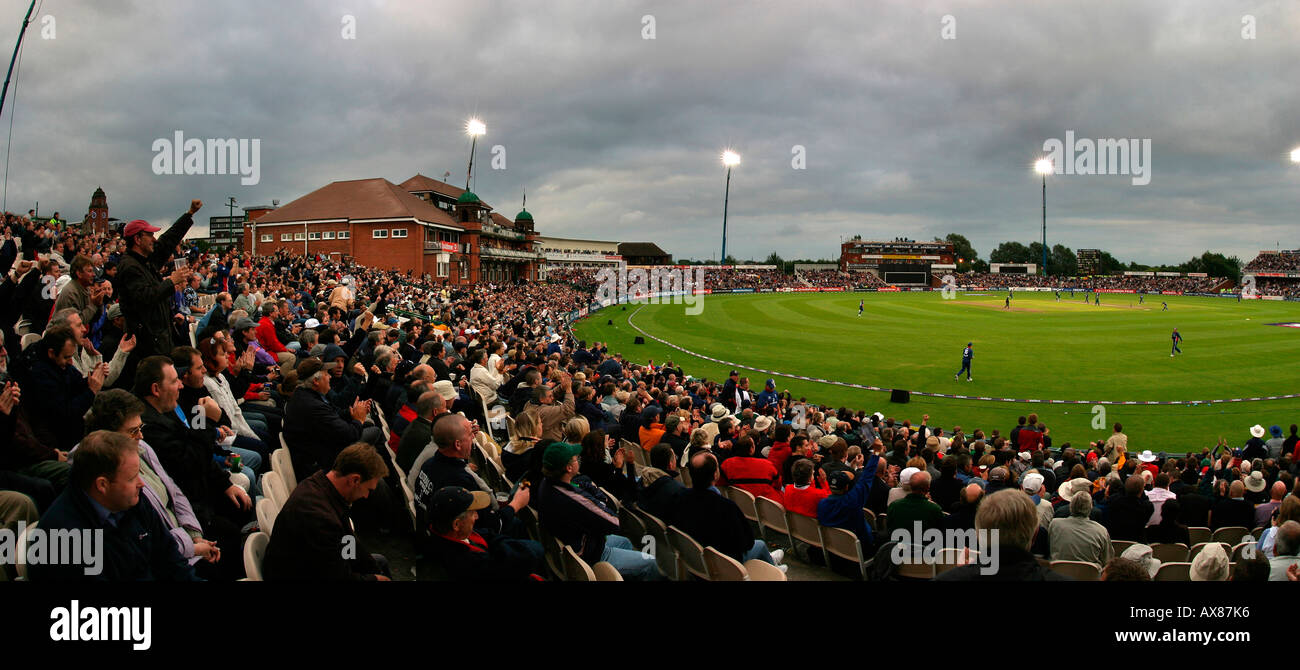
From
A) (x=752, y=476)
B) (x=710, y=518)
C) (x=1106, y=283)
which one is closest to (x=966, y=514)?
(x=752, y=476)

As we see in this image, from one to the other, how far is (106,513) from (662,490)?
377 centimetres

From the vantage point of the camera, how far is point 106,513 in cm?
342

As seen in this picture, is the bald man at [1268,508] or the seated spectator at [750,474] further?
the bald man at [1268,508]

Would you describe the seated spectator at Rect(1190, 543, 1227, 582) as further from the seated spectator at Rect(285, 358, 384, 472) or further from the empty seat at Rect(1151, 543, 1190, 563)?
the seated spectator at Rect(285, 358, 384, 472)

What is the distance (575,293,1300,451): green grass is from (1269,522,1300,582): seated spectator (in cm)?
1544

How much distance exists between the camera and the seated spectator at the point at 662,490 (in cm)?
557

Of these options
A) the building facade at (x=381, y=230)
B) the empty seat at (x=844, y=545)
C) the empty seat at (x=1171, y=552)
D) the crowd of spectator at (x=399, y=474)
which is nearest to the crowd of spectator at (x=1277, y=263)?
the building facade at (x=381, y=230)

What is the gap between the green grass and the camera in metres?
21.8

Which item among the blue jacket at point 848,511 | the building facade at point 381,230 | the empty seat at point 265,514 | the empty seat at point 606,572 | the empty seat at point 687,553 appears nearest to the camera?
the empty seat at point 606,572

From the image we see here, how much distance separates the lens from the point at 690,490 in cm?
543

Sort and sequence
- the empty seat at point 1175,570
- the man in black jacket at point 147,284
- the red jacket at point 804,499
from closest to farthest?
the empty seat at point 1175,570 < the man in black jacket at point 147,284 < the red jacket at point 804,499

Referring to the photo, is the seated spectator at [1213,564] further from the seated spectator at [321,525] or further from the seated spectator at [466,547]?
the seated spectator at [321,525]

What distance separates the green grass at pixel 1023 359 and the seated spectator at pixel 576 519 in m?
18.6
